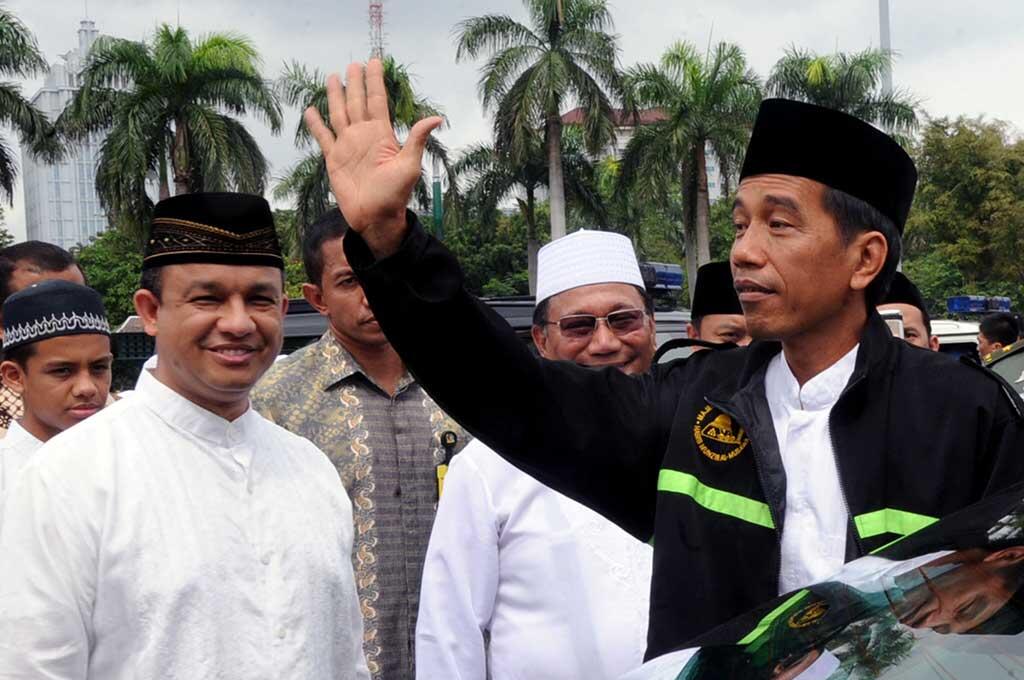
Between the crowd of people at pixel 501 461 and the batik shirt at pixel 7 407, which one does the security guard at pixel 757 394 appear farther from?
the batik shirt at pixel 7 407

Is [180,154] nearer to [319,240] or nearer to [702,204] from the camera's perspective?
[702,204]

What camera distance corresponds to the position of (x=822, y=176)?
2275mm

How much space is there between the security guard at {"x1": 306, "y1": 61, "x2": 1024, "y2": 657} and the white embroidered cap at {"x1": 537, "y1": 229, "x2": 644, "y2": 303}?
4.26 ft

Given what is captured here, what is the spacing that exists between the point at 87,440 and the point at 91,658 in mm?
414

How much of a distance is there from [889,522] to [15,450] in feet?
8.82

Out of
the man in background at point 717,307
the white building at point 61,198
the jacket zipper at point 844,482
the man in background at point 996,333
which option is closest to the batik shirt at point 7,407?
the man in background at point 717,307

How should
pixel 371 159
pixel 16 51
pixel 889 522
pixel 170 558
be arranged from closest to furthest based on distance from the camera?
pixel 371 159 < pixel 889 522 < pixel 170 558 < pixel 16 51

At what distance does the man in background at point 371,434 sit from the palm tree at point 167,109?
83.4 ft

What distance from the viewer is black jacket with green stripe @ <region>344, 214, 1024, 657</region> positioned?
A: 2.02 meters

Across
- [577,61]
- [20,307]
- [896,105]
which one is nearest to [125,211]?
[577,61]

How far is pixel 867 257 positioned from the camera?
7.49ft

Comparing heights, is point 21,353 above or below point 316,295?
below

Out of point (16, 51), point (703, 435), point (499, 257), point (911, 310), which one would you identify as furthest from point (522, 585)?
point (499, 257)

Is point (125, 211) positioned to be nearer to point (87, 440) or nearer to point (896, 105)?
point (896, 105)
